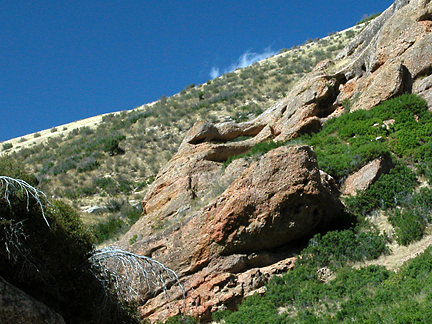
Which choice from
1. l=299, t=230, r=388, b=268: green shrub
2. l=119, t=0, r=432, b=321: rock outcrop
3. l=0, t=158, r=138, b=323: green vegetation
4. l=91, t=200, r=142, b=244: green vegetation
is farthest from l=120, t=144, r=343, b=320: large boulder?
l=91, t=200, r=142, b=244: green vegetation

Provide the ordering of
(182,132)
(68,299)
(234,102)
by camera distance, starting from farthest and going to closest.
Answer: (234,102), (182,132), (68,299)

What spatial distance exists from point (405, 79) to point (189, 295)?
10825 millimetres

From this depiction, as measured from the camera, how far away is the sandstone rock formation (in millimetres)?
5406

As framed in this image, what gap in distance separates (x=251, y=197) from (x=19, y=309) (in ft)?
20.8

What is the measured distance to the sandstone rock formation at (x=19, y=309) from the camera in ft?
17.7

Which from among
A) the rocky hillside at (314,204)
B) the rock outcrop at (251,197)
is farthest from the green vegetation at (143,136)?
the rock outcrop at (251,197)

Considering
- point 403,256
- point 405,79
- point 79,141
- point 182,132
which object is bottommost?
point 403,256

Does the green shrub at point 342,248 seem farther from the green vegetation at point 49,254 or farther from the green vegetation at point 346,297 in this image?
the green vegetation at point 49,254

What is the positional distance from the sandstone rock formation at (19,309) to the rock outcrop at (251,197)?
15.8ft

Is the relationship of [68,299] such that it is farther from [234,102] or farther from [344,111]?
→ [234,102]

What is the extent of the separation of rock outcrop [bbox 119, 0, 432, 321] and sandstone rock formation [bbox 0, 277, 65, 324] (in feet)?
15.8

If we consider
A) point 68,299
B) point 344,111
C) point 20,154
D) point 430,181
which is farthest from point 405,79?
point 20,154

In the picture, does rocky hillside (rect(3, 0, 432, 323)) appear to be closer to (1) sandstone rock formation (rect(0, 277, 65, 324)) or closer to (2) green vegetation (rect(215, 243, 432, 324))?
(2) green vegetation (rect(215, 243, 432, 324))

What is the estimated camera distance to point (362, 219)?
1101cm
